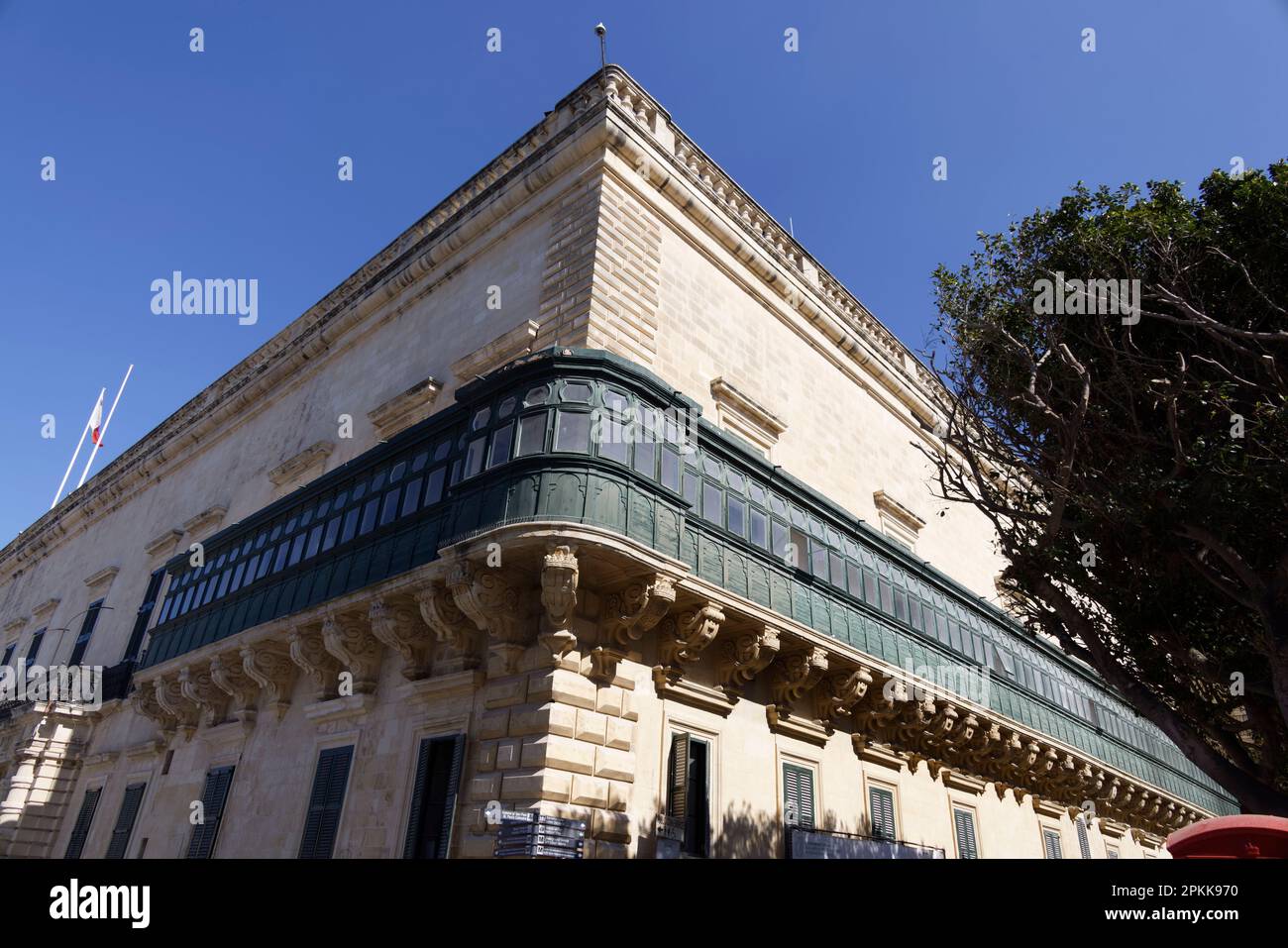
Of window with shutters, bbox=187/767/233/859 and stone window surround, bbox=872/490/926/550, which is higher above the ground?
stone window surround, bbox=872/490/926/550

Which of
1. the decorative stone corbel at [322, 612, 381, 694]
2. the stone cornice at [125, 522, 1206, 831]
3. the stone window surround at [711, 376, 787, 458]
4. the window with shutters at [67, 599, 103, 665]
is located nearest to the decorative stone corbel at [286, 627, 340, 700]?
the stone cornice at [125, 522, 1206, 831]

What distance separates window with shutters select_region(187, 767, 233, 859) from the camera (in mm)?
14117

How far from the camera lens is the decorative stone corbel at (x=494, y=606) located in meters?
A: 9.98

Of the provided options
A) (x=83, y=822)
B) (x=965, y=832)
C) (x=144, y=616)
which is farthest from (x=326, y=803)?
(x=144, y=616)

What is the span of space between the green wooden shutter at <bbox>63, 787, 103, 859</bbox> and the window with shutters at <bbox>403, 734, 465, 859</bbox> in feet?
43.6

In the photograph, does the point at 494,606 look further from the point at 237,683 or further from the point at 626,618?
the point at 237,683

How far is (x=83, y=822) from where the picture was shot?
19.2m

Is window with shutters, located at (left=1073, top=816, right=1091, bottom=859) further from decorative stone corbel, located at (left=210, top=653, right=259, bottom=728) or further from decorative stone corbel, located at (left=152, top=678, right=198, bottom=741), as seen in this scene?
decorative stone corbel, located at (left=152, top=678, right=198, bottom=741)

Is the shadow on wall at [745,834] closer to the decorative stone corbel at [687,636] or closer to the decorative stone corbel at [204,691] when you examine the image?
the decorative stone corbel at [687,636]

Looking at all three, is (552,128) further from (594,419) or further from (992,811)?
(992,811)

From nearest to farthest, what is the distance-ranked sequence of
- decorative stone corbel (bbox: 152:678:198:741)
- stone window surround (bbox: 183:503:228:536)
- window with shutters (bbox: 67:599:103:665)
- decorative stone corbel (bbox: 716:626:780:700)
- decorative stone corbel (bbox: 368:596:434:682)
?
decorative stone corbel (bbox: 368:596:434:682) → decorative stone corbel (bbox: 716:626:780:700) → decorative stone corbel (bbox: 152:678:198:741) → stone window surround (bbox: 183:503:228:536) → window with shutters (bbox: 67:599:103:665)

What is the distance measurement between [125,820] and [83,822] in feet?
8.82

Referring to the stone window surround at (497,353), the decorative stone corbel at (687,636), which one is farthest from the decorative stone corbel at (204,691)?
the decorative stone corbel at (687,636)

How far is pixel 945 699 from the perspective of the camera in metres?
14.9
